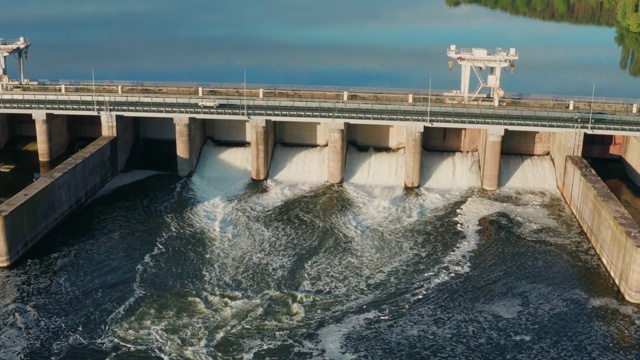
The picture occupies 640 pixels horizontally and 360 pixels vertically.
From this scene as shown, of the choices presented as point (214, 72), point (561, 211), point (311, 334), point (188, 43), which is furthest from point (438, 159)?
point (188, 43)

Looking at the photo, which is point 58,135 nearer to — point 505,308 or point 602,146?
point 505,308

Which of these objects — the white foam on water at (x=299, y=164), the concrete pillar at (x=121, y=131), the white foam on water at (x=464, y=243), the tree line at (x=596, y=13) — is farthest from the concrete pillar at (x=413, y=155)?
the tree line at (x=596, y=13)

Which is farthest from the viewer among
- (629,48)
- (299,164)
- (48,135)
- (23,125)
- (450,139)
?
(629,48)

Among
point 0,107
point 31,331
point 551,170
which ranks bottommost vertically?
point 31,331

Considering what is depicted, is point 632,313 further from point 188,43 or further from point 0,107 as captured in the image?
point 188,43

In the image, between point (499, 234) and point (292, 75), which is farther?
point (292, 75)

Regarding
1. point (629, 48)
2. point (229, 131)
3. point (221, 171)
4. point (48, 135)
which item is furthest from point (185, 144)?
point (629, 48)

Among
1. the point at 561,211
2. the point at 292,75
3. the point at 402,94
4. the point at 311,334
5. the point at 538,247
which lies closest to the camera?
the point at 311,334

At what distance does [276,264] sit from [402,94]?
2555cm

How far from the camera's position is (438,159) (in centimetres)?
6272

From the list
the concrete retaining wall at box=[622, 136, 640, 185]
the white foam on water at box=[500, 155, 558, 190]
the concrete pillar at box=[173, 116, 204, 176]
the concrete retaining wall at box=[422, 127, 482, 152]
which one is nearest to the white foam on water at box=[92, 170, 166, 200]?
the concrete pillar at box=[173, 116, 204, 176]

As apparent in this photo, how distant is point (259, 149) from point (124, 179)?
11.3 meters

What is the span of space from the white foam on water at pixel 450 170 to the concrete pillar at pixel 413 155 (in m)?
1.21

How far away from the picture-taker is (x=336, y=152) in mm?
59344
